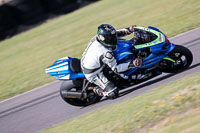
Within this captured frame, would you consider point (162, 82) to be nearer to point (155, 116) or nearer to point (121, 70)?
point (121, 70)

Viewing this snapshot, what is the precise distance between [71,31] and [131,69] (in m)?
9.82

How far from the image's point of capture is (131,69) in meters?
6.91

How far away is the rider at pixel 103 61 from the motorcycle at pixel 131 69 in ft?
0.61

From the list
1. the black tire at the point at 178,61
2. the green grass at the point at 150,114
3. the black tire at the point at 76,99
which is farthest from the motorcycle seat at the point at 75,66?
the black tire at the point at 178,61

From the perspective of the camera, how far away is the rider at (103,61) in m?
6.48

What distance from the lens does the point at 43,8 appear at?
1938 centimetres

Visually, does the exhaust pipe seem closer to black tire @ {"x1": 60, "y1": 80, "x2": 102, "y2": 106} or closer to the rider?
black tire @ {"x1": 60, "y1": 80, "x2": 102, "y2": 106}

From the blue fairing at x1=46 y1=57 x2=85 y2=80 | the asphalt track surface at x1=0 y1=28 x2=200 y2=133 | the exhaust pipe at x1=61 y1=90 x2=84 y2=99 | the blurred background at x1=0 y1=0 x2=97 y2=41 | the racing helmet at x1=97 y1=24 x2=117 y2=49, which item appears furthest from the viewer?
the blurred background at x1=0 y1=0 x2=97 y2=41

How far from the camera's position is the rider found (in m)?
6.48

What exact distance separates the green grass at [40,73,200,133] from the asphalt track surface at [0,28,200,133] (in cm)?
77

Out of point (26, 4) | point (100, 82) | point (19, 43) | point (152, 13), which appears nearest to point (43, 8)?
point (26, 4)

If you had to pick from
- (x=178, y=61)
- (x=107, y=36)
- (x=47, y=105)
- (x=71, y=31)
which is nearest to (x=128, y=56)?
(x=107, y=36)

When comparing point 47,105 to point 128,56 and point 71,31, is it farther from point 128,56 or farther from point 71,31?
point 71,31

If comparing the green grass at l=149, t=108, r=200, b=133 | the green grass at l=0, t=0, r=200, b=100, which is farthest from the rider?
the green grass at l=0, t=0, r=200, b=100
